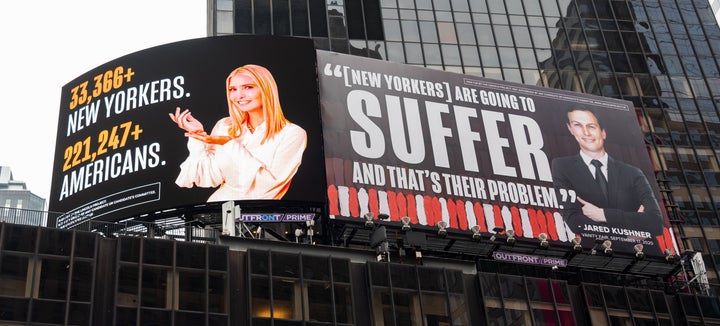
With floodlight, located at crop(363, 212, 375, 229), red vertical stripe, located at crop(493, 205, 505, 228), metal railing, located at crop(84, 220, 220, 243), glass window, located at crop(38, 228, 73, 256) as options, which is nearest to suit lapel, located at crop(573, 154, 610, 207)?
red vertical stripe, located at crop(493, 205, 505, 228)

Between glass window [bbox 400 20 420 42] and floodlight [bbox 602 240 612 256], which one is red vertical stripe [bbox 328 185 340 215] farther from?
glass window [bbox 400 20 420 42]

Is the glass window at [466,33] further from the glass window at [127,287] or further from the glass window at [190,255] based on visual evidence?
the glass window at [127,287]

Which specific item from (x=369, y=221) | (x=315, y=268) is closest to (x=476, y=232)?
(x=369, y=221)

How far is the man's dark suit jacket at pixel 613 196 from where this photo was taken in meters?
45.1

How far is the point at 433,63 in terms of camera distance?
60.8 meters

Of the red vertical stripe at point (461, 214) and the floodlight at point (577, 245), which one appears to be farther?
the floodlight at point (577, 245)

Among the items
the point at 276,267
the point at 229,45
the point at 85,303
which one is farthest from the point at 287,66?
the point at 85,303

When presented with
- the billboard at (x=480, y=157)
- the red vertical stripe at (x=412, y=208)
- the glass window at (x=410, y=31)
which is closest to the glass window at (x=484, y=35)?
the glass window at (x=410, y=31)

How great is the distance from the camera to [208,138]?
41156mm

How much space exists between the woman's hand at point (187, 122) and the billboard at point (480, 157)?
591cm

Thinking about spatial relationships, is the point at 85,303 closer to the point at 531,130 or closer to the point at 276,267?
the point at 276,267

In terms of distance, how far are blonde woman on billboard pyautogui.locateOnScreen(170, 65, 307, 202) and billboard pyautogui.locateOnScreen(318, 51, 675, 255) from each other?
198cm

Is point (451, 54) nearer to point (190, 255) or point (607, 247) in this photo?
point (607, 247)

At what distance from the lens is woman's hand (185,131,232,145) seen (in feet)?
135
